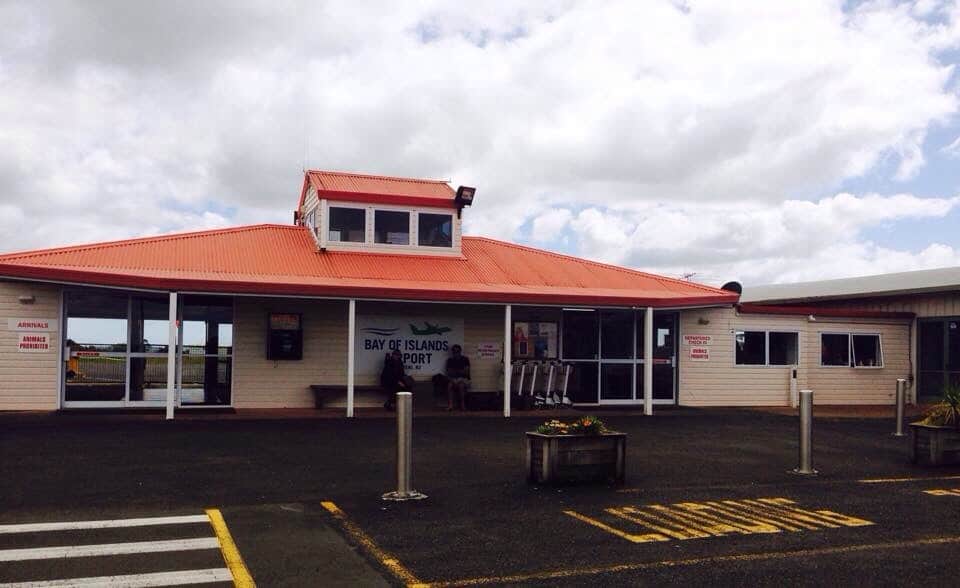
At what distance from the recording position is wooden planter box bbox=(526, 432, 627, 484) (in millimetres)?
9273

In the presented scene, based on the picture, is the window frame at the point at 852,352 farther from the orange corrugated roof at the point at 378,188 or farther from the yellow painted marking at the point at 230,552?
the yellow painted marking at the point at 230,552

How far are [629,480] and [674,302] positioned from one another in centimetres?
985

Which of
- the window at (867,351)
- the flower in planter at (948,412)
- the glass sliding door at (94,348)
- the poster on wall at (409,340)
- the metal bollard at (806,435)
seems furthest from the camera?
the window at (867,351)

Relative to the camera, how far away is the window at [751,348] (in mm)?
21375

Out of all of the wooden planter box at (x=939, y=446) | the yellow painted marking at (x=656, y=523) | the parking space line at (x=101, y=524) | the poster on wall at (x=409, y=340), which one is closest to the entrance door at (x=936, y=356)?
the wooden planter box at (x=939, y=446)

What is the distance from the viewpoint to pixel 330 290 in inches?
658

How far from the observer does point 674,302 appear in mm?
19172

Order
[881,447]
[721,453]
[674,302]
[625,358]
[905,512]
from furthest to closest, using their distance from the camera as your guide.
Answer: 1. [625,358]
2. [674,302]
3. [881,447]
4. [721,453]
5. [905,512]

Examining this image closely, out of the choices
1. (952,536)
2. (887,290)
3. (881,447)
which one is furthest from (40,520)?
(887,290)

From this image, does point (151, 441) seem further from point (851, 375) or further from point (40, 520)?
point (851, 375)

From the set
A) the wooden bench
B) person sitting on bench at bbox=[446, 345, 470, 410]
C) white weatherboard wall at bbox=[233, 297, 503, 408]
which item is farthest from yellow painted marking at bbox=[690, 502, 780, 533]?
white weatherboard wall at bbox=[233, 297, 503, 408]

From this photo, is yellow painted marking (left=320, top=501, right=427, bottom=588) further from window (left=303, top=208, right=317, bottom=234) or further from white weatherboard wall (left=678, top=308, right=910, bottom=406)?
white weatherboard wall (left=678, top=308, right=910, bottom=406)

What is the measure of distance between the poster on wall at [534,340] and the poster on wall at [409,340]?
140cm

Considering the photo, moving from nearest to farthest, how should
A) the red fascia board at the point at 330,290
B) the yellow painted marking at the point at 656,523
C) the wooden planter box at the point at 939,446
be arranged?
1. the yellow painted marking at the point at 656,523
2. the wooden planter box at the point at 939,446
3. the red fascia board at the point at 330,290
